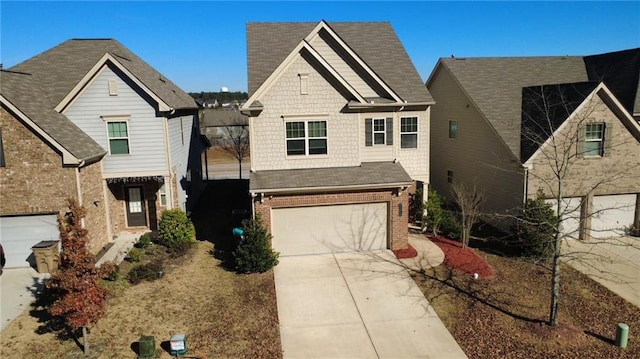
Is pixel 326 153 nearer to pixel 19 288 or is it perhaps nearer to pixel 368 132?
pixel 368 132

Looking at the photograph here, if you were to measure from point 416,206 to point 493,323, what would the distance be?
31.2 ft

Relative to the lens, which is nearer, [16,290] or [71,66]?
[16,290]

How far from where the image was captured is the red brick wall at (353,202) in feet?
56.5

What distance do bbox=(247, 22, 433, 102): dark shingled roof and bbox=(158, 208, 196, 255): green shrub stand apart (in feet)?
22.1

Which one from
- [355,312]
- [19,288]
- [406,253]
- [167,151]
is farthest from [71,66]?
[406,253]

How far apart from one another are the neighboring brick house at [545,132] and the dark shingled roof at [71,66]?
15.1 meters

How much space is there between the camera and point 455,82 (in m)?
23.8

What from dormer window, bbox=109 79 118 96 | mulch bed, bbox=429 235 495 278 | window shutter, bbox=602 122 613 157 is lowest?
mulch bed, bbox=429 235 495 278

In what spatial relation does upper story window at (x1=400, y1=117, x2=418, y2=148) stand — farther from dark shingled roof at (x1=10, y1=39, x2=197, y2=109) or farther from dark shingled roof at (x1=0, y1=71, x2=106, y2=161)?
dark shingled roof at (x1=0, y1=71, x2=106, y2=161)

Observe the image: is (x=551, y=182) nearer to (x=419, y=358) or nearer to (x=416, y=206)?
Result: (x=416, y=206)

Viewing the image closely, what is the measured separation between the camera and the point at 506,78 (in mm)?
23891

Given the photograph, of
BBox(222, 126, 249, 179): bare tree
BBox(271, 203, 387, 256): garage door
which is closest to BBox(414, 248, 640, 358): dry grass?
BBox(271, 203, 387, 256): garage door

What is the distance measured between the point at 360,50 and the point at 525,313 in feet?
48.6

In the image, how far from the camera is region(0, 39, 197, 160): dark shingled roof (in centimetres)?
1652
